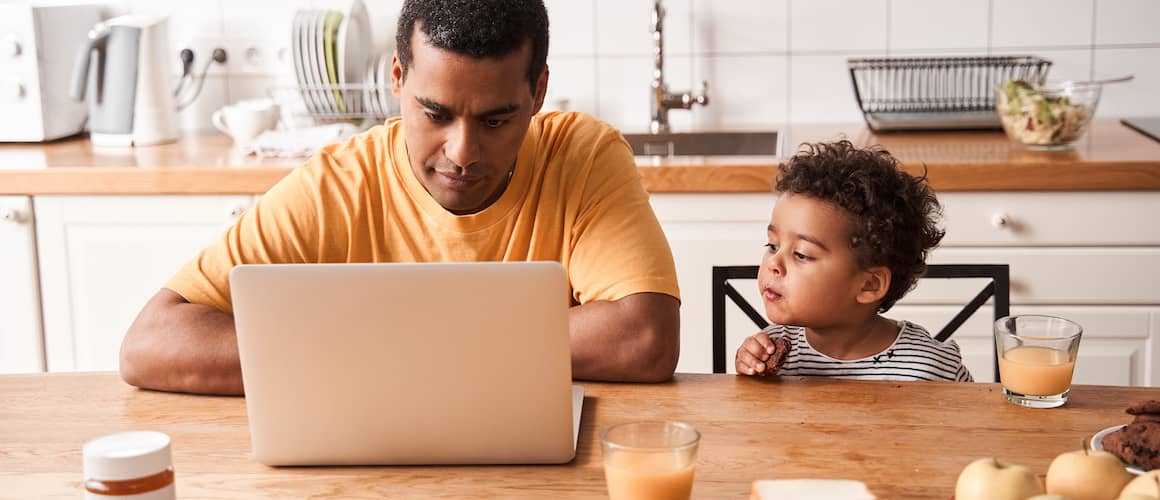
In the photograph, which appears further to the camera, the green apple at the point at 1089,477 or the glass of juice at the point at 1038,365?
the glass of juice at the point at 1038,365

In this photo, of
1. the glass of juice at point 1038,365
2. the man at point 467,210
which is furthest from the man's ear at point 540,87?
the glass of juice at point 1038,365

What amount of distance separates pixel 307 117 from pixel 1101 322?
1902mm

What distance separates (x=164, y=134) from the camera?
9.46 ft

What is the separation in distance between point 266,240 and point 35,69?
155 cm

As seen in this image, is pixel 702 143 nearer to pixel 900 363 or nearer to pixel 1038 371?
pixel 900 363

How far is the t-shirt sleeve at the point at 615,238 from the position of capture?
151 centimetres

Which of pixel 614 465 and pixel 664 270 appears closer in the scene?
pixel 614 465

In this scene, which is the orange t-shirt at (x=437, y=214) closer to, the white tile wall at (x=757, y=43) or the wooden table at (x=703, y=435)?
the wooden table at (x=703, y=435)

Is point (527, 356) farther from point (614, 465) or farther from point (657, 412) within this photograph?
point (657, 412)

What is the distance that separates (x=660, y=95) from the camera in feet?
9.38

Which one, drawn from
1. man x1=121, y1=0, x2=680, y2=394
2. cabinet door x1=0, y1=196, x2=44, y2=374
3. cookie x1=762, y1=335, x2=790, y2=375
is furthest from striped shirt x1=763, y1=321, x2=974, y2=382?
cabinet door x1=0, y1=196, x2=44, y2=374

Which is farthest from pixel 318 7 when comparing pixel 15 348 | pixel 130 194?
pixel 15 348

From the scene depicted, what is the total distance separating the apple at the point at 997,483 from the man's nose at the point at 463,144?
0.76 meters

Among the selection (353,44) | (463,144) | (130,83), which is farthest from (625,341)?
(130,83)
